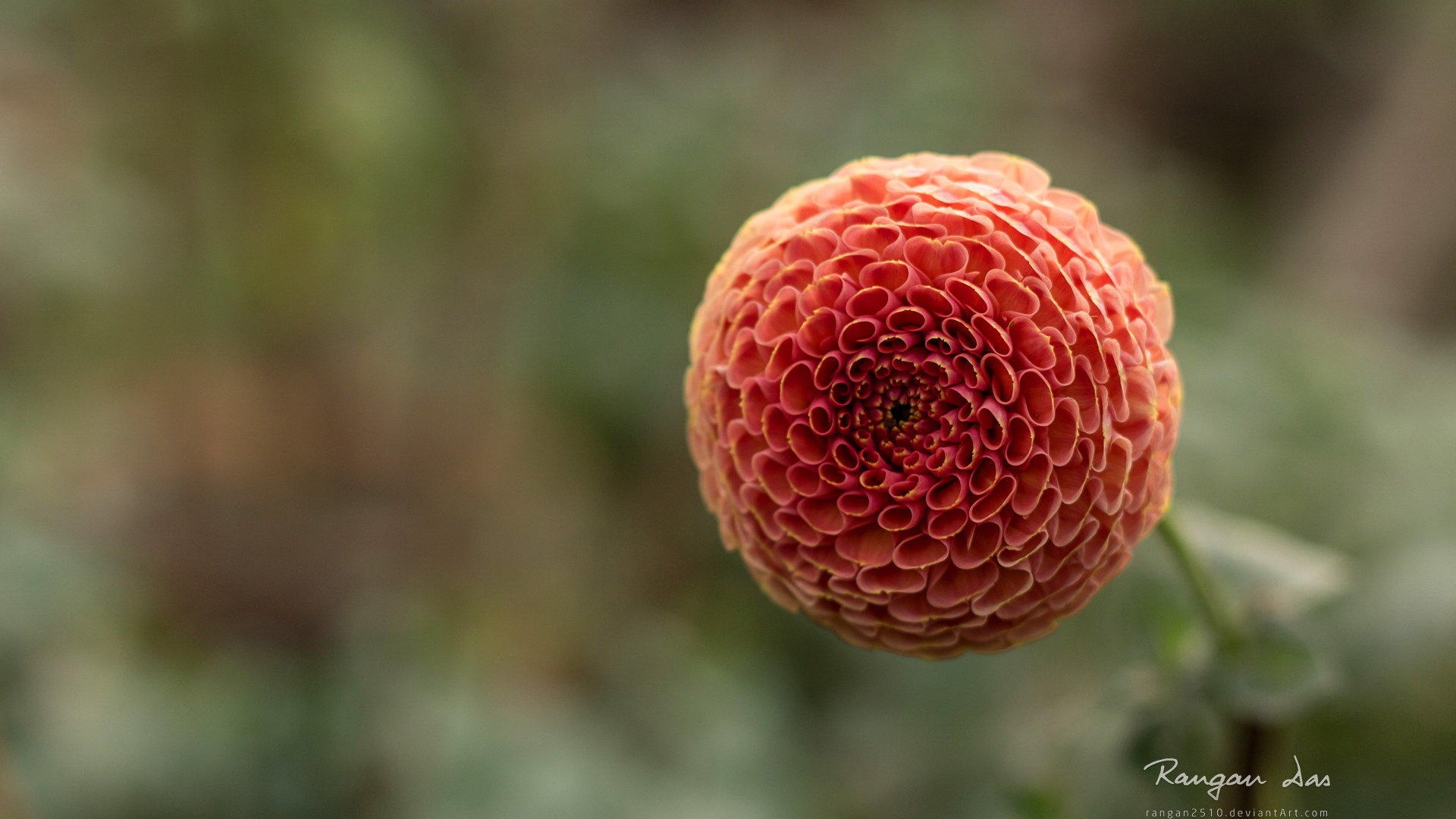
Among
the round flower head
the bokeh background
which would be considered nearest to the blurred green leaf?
the bokeh background

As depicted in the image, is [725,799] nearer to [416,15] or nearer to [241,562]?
[241,562]

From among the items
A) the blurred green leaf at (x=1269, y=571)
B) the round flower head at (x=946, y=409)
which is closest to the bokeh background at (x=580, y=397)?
the blurred green leaf at (x=1269, y=571)

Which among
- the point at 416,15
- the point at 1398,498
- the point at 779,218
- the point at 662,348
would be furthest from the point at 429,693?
the point at 416,15

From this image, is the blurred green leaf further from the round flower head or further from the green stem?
the round flower head

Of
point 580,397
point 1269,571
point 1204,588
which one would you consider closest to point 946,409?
point 1204,588

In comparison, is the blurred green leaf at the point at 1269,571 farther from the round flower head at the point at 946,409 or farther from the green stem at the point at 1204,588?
the round flower head at the point at 946,409

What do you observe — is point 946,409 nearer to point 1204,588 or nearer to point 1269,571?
point 1204,588
